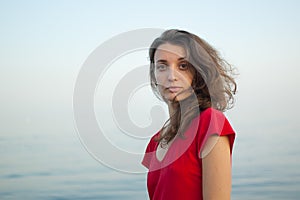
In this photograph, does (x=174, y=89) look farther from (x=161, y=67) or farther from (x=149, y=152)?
(x=149, y=152)

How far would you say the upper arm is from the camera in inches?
59.3

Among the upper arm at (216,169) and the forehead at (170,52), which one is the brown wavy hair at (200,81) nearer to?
the forehead at (170,52)

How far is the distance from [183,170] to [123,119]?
2.09ft

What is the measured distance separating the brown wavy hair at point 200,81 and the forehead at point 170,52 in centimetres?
2

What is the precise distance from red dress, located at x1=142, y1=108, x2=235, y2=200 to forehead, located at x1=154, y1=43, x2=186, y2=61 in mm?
265

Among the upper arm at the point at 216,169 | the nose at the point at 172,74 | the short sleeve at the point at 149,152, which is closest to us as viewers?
the upper arm at the point at 216,169

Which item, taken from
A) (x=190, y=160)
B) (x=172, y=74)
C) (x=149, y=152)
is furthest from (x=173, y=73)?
(x=149, y=152)

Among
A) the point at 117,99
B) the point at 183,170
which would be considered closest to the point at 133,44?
the point at 117,99

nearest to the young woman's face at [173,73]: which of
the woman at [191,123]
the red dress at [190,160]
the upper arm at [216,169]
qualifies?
the woman at [191,123]

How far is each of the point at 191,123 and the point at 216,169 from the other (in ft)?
0.89

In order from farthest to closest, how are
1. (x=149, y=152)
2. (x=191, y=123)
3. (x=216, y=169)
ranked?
(x=149, y=152) < (x=191, y=123) < (x=216, y=169)

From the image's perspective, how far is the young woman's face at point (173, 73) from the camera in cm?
173

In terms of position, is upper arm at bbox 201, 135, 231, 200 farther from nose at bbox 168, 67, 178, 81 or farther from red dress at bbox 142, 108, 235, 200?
nose at bbox 168, 67, 178, 81

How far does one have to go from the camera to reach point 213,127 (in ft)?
5.09
